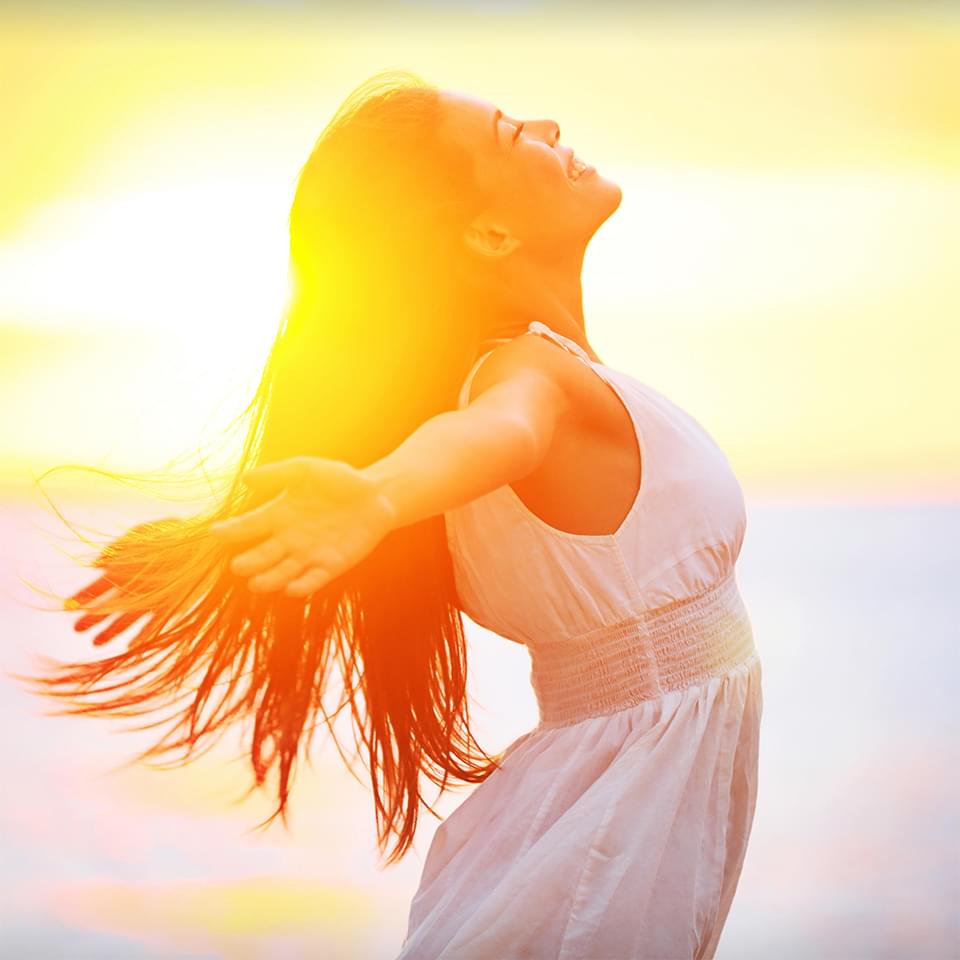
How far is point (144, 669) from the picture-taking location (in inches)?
59.0

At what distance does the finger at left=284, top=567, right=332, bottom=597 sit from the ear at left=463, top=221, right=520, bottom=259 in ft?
1.70

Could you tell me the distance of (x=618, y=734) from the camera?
1259mm

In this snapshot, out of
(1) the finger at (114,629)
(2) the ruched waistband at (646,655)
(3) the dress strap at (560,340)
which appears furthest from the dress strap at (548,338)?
(1) the finger at (114,629)

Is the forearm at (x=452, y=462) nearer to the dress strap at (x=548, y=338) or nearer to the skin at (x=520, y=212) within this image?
the dress strap at (x=548, y=338)

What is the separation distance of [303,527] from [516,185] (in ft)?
1.83

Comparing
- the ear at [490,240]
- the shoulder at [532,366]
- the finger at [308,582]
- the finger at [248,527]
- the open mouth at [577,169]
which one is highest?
the open mouth at [577,169]

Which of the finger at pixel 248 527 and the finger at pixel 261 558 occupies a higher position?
the finger at pixel 248 527

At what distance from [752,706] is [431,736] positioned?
375 mm

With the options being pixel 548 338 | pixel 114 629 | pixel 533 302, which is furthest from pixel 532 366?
pixel 114 629

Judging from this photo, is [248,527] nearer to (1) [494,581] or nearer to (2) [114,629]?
(1) [494,581]

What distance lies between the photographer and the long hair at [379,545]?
1345mm

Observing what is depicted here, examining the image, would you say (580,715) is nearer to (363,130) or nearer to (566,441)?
(566,441)

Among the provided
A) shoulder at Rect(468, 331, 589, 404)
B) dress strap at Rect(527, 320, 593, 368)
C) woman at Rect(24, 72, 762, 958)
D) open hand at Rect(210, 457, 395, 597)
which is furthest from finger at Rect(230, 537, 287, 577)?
dress strap at Rect(527, 320, 593, 368)

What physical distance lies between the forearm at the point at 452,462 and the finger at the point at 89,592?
2.00 feet
